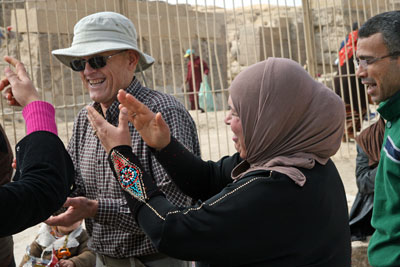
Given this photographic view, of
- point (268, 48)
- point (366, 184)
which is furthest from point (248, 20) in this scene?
point (366, 184)

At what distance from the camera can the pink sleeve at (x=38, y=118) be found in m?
1.94

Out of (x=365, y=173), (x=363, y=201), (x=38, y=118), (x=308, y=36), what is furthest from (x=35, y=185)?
(x=308, y=36)

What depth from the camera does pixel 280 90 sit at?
1.90 metres

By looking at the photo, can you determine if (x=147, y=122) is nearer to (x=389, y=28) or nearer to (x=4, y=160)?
(x=4, y=160)

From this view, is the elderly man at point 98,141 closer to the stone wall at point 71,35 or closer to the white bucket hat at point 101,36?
the white bucket hat at point 101,36

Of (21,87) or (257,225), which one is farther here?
(21,87)

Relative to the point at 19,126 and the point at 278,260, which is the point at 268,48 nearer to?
the point at 19,126

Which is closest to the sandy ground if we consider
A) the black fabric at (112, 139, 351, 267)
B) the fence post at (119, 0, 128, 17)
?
the fence post at (119, 0, 128, 17)

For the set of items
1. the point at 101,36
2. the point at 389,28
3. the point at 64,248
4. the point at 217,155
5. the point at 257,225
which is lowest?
the point at 64,248

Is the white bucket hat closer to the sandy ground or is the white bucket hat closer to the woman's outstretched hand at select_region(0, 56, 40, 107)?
the woman's outstretched hand at select_region(0, 56, 40, 107)

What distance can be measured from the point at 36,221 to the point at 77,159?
3.27 feet

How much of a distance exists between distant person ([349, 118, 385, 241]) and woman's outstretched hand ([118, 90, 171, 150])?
6.95 ft

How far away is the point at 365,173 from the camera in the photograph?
420 cm

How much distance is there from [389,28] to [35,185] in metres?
1.64
